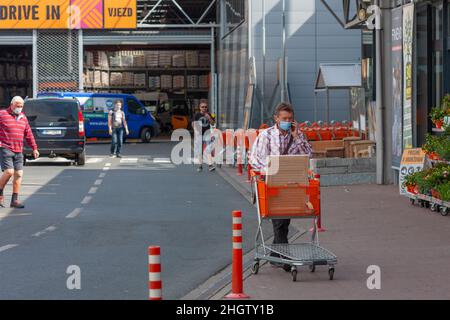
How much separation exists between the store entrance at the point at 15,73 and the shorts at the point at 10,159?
4115cm

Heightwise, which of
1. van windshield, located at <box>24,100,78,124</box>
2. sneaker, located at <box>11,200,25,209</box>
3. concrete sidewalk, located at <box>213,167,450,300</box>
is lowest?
concrete sidewalk, located at <box>213,167,450,300</box>

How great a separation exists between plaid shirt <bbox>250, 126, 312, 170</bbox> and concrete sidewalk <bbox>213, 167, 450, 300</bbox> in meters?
1.12

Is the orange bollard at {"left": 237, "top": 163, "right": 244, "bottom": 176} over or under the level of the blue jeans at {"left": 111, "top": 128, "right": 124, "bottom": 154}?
under

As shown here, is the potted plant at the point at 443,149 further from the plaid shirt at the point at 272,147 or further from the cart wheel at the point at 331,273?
the cart wheel at the point at 331,273

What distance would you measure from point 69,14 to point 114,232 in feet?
120

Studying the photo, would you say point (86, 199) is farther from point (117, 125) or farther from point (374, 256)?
point (117, 125)

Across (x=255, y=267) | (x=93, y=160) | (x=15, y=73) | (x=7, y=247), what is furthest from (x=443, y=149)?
(x=15, y=73)

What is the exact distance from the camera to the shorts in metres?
18.5

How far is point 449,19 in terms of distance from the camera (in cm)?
2056

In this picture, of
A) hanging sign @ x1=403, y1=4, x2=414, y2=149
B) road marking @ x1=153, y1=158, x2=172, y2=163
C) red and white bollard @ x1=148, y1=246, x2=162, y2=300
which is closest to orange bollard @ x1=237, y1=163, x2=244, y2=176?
hanging sign @ x1=403, y1=4, x2=414, y2=149

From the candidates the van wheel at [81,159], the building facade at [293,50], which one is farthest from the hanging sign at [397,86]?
the building facade at [293,50]

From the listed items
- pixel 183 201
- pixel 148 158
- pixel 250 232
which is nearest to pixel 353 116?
pixel 148 158

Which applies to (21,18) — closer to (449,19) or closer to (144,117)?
(144,117)

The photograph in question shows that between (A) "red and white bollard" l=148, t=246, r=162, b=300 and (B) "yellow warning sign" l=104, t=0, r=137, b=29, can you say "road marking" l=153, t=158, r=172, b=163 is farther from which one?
(A) "red and white bollard" l=148, t=246, r=162, b=300
